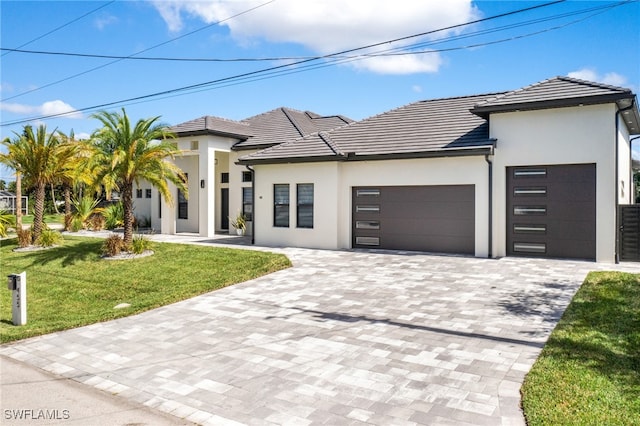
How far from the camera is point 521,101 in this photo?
1289cm

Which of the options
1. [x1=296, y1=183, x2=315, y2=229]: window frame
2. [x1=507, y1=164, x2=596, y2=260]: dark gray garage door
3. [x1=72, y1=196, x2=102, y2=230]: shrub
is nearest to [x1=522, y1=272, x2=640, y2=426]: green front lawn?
[x1=507, y1=164, x2=596, y2=260]: dark gray garage door

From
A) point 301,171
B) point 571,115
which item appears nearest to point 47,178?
point 301,171

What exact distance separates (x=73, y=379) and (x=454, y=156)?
1162 cm

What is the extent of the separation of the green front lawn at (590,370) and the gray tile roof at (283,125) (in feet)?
47.1

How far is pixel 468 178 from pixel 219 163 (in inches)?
496

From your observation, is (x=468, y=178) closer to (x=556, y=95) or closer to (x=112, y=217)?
(x=556, y=95)

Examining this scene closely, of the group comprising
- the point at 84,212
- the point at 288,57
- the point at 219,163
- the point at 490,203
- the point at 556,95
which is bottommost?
the point at 84,212

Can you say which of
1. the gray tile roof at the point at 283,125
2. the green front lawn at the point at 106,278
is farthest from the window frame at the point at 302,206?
the gray tile roof at the point at 283,125

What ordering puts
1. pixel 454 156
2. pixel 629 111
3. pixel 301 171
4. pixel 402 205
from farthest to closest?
pixel 301 171
pixel 402 205
pixel 454 156
pixel 629 111

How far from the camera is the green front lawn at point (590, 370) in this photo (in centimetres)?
431

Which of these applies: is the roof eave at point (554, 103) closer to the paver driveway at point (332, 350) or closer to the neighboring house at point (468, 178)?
the neighboring house at point (468, 178)

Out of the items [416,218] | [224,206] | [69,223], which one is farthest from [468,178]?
[69,223]

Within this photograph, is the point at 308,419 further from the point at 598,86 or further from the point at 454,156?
the point at 598,86

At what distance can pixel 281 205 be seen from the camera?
17109 mm
